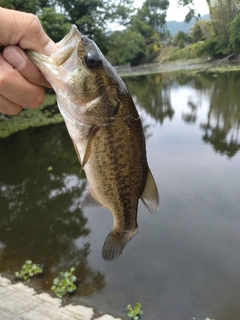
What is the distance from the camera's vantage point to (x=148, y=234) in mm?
6938

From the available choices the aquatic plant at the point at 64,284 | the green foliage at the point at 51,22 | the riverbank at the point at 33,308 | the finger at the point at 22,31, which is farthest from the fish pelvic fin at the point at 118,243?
the green foliage at the point at 51,22

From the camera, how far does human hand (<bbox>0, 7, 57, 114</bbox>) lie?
5.74ft

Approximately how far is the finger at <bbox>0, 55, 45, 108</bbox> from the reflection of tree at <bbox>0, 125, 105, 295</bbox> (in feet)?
13.7

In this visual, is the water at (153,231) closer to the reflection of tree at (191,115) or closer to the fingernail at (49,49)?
the reflection of tree at (191,115)

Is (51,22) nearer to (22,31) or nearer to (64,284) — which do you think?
(64,284)

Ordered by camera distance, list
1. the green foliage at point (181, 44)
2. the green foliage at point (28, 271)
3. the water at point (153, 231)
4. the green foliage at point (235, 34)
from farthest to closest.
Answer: the green foliage at point (181, 44), the green foliage at point (235, 34), the green foliage at point (28, 271), the water at point (153, 231)

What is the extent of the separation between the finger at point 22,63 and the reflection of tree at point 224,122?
979 centimetres

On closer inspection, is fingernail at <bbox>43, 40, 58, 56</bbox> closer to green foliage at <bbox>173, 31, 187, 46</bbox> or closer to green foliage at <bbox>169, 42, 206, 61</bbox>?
green foliage at <bbox>169, 42, 206, 61</bbox>

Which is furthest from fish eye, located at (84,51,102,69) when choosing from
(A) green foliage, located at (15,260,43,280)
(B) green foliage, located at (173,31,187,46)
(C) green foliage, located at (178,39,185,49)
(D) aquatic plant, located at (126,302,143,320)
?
(B) green foliage, located at (173,31,187,46)

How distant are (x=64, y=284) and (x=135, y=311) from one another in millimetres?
1284

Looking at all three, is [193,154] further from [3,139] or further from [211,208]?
[3,139]

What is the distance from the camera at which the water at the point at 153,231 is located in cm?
530

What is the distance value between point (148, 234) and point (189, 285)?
163 centimetres

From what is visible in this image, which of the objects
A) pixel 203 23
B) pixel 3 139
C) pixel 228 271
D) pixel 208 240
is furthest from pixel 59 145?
pixel 203 23
